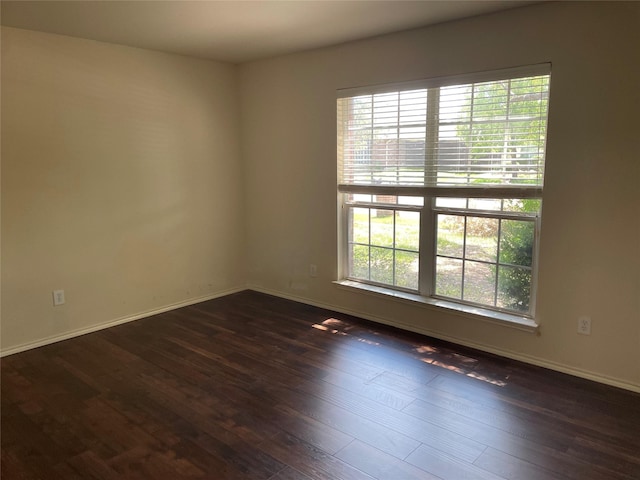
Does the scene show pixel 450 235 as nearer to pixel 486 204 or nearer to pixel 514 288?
pixel 486 204

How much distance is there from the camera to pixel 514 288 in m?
3.17

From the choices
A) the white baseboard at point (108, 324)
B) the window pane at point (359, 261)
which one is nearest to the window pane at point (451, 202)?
the window pane at point (359, 261)

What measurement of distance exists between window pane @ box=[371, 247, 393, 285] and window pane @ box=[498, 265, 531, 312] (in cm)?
92

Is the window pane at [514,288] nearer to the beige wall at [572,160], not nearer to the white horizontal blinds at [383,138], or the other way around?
the beige wall at [572,160]

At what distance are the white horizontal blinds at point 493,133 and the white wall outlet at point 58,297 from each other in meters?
3.06

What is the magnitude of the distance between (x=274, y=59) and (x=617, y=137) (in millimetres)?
2965

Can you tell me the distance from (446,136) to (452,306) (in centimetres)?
128

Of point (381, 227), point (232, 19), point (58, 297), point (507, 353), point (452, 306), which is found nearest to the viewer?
point (232, 19)

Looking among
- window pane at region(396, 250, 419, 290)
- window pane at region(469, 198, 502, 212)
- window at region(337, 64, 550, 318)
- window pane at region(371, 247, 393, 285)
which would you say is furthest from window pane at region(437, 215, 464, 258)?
window pane at region(371, 247, 393, 285)

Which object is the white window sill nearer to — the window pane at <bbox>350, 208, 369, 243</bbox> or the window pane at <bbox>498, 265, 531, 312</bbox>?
the window pane at <bbox>498, 265, 531, 312</bbox>

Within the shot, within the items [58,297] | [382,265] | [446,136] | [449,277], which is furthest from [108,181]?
[449,277]

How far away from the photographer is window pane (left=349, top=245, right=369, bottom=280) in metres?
4.00

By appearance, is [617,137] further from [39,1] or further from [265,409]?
[39,1]

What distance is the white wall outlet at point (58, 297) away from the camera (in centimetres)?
352
